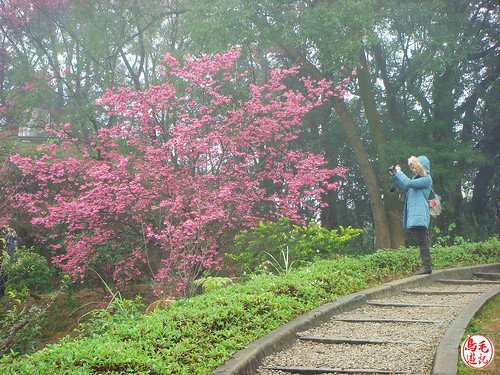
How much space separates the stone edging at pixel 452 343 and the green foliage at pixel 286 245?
3.04 m

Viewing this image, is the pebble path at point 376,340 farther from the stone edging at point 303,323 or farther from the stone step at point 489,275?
the stone step at point 489,275

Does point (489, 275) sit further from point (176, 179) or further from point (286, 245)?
point (176, 179)

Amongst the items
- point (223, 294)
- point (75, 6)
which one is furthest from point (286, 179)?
point (75, 6)

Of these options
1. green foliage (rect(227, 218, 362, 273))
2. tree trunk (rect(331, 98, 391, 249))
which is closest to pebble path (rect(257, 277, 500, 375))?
green foliage (rect(227, 218, 362, 273))

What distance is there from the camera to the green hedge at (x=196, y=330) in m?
3.82

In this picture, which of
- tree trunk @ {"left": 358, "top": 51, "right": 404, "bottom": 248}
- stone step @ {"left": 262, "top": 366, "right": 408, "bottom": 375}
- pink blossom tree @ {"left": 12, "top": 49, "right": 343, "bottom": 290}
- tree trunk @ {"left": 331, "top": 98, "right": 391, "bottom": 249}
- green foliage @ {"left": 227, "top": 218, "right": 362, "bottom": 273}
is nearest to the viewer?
stone step @ {"left": 262, "top": 366, "right": 408, "bottom": 375}

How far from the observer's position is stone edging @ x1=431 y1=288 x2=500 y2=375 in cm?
400

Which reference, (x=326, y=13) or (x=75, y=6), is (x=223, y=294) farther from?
(x=75, y=6)

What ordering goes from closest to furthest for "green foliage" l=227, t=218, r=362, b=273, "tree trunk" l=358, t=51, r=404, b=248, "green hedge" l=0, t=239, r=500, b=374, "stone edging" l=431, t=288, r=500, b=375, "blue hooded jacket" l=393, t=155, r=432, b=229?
"green hedge" l=0, t=239, r=500, b=374, "stone edging" l=431, t=288, r=500, b=375, "blue hooded jacket" l=393, t=155, r=432, b=229, "green foliage" l=227, t=218, r=362, b=273, "tree trunk" l=358, t=51, r=404, b=248

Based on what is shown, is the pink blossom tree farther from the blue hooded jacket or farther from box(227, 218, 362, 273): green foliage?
the blue hooded jacket

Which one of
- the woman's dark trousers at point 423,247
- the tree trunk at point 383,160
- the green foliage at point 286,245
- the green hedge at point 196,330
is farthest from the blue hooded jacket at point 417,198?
the tree trunk at point 383,160

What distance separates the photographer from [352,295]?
7156 mm

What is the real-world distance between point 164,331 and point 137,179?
6043 millimetres

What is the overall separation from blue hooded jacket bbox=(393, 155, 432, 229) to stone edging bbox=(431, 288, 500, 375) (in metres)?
2.29
